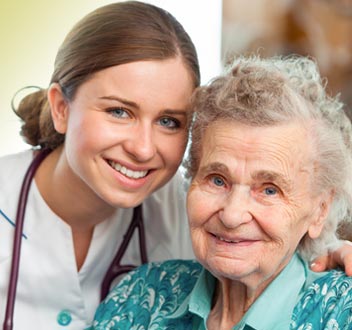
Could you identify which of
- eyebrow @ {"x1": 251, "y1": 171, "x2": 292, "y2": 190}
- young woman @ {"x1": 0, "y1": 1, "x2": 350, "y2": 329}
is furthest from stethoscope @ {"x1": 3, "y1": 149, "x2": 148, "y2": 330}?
eyebrow @ {"x1": 251, "y1": 171, "x2": 292, "y2": 190}

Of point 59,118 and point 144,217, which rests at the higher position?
point 59,118

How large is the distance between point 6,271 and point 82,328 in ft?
0.79

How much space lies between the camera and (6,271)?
1871 mm

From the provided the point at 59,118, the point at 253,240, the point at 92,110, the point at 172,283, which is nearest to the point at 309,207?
the point at 253,240

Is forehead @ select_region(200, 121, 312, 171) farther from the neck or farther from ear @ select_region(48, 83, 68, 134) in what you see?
ear @ select_region(48, 83, 68, 134)

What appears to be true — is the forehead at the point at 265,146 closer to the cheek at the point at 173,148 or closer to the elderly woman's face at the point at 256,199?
the elderly woman's face at the point at 256,199

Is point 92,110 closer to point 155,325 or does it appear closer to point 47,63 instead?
point 155,325

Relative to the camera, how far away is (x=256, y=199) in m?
1.41

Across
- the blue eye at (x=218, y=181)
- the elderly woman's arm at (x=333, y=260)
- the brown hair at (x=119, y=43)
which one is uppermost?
the brown hair at (x=119, y=43)

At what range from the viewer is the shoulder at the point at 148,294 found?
1.66 m

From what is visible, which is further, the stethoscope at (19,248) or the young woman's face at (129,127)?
the stethoscope at (19,248)

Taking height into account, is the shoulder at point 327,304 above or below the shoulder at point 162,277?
above

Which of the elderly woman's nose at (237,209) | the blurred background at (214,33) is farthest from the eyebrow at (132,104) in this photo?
the blurred background at (214,33)

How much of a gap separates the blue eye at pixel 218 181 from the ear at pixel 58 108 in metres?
0.50
